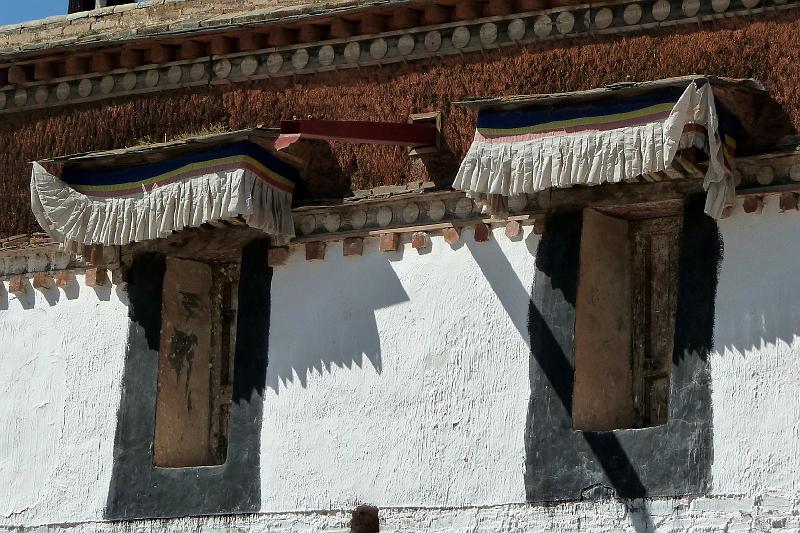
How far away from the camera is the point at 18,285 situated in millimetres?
13039

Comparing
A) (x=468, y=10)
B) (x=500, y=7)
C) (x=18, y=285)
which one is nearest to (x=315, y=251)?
(x=468, y=10)

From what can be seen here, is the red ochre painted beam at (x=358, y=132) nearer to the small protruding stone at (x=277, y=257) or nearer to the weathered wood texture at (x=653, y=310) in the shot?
the small protruding stone at (x=277, y=257)

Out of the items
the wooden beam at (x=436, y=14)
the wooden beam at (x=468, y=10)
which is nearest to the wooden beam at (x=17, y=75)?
the wooden beam at (x=436, y=14)

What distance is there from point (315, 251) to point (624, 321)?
194 cm

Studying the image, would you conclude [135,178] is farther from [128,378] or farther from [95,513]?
[95,513]

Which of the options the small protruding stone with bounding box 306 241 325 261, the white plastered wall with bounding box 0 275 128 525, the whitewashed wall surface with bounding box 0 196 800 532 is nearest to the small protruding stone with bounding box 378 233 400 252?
the whitewashed wall surface with bounding box 0 196 800 532

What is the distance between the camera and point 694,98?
1042 centimetres

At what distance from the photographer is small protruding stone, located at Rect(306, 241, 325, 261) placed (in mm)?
12023

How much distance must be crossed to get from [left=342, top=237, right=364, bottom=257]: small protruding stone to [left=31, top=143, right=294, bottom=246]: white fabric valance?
1.12 ft

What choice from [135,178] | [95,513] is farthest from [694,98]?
[95,513]

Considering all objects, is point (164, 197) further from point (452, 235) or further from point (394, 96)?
point (452, 235)

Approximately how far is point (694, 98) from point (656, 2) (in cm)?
104

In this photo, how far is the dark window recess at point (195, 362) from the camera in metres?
12.4

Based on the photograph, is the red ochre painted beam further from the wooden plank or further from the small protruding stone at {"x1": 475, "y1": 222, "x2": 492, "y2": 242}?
the wooden plank
